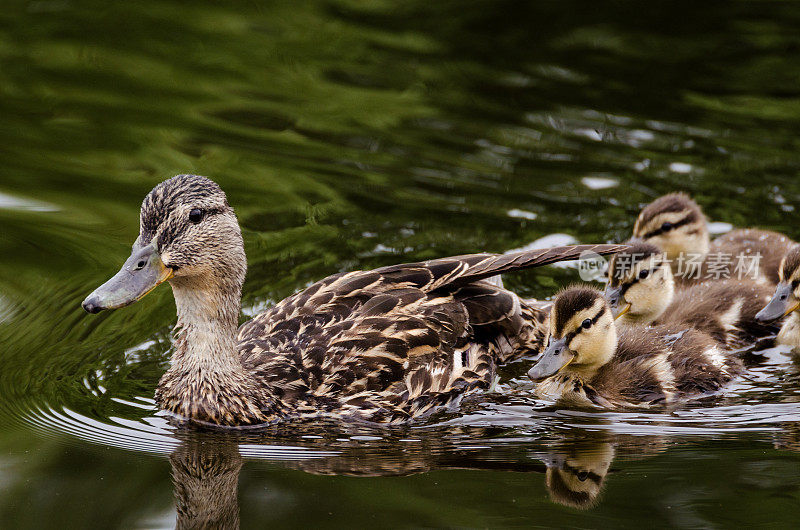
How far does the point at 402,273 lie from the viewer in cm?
518

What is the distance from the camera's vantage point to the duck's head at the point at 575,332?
4.94m

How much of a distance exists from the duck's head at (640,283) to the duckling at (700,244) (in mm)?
399

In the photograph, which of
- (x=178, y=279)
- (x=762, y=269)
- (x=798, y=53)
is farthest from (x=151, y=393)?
(x=798, y=53)

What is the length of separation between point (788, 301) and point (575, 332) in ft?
3.84

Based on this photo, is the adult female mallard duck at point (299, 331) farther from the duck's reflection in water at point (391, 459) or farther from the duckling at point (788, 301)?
the duckling at point (788, 301)

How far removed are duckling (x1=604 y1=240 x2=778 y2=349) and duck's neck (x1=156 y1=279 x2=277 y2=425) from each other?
1.94 m

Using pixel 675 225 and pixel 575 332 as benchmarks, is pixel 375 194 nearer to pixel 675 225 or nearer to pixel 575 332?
pixel 675 225

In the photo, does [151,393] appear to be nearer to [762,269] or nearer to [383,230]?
[383,230]

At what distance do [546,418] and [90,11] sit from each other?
5.66m

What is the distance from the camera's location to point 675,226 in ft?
20.4

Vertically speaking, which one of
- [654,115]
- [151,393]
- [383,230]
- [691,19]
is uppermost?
[691,19]

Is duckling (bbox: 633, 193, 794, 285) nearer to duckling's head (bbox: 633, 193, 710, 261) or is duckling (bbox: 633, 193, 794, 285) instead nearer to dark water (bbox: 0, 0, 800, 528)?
duckling's head (bbox: 633, 193, 710, 261)

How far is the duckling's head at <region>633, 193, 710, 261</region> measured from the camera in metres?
6.22

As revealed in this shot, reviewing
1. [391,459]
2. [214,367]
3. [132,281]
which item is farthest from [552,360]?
[132,281]
